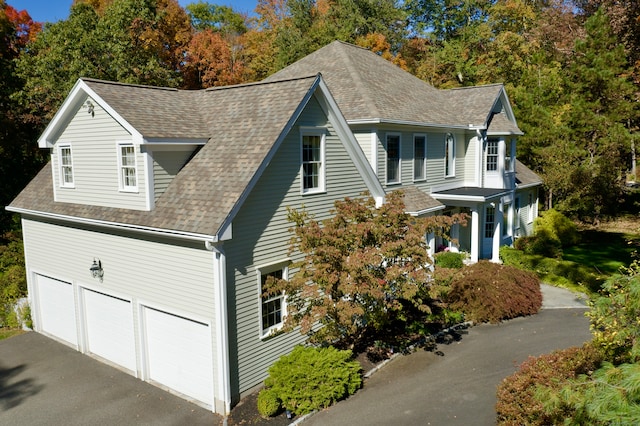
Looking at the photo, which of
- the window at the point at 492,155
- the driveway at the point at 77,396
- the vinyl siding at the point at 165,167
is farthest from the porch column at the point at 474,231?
the driveway at the point at 77,396

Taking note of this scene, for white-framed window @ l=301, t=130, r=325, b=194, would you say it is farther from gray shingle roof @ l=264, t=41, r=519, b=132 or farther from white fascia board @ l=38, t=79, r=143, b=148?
gray shingle roof @ l=264, t=41, r=519, b=132

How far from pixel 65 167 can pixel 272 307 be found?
950 centimetres

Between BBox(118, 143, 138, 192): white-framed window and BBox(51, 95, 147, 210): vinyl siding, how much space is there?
0.18 m

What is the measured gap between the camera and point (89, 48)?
27281mm

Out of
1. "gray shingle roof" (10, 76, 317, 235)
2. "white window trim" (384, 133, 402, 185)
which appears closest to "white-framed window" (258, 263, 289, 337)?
"gray shingle roof" (10, 76, 317, 235)

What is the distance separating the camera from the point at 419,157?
2441cm

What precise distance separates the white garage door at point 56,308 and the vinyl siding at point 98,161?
143 inches

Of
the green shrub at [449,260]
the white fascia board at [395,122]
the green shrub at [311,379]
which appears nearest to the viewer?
the green shrub at [311,379]

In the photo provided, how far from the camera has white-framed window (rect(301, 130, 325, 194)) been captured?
15117 millimetres

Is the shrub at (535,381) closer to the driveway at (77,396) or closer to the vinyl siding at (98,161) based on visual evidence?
the driveway at (77,396)

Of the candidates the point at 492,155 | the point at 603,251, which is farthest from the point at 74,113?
the point at 603,251

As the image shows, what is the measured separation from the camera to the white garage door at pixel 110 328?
49.1 ft

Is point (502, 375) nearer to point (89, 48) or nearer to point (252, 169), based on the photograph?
point (252, 169)

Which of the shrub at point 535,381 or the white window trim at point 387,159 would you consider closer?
the shrub at point 535,381
